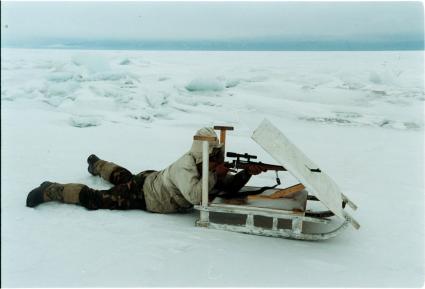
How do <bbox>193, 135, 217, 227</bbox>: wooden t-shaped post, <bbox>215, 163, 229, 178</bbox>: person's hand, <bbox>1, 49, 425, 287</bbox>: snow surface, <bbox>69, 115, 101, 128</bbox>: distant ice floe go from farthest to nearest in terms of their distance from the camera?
<bbox>69, 115, 101, 128</bbox>: distant ice floe → <bbox>215, 163, 229, 178</bbox>: person's hand → <bbox>193, 135, 217, 227</bbox>: wooden t-shaped post → <bbox>1, 49, 425, 287</bbox>: snow surface

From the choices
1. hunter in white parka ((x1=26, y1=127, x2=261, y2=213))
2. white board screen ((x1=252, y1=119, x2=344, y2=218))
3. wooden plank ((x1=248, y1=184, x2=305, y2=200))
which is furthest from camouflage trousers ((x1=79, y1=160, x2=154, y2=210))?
white board screen ((x1=252, y1=119, x2=344, y2=218))

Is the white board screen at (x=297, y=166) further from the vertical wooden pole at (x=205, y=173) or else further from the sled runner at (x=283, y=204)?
the vertical wooden pole at (x=205, y=173)

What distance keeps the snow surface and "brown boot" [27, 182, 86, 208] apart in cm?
10

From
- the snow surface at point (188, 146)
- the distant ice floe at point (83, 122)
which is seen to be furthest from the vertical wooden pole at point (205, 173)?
the distant ice floe at point (83, 122)

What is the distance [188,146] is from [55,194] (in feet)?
9.88

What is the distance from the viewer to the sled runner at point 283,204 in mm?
3453

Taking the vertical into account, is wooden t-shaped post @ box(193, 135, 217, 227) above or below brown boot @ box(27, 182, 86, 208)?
above

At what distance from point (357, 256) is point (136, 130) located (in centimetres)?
514

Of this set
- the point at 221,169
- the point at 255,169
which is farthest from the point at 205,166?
the point at 255,169

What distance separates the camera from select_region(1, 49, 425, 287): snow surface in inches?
126

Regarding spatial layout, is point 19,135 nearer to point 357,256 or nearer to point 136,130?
point 136,130

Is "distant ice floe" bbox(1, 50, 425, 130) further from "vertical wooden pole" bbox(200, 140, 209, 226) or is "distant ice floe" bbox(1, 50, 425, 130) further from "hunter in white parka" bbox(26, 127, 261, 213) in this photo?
"vertical wooden pole" bbox(200, 140, 209, 226)

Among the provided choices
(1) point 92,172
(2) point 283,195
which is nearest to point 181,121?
(1) point 92,172

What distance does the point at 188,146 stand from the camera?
705 centimetres
